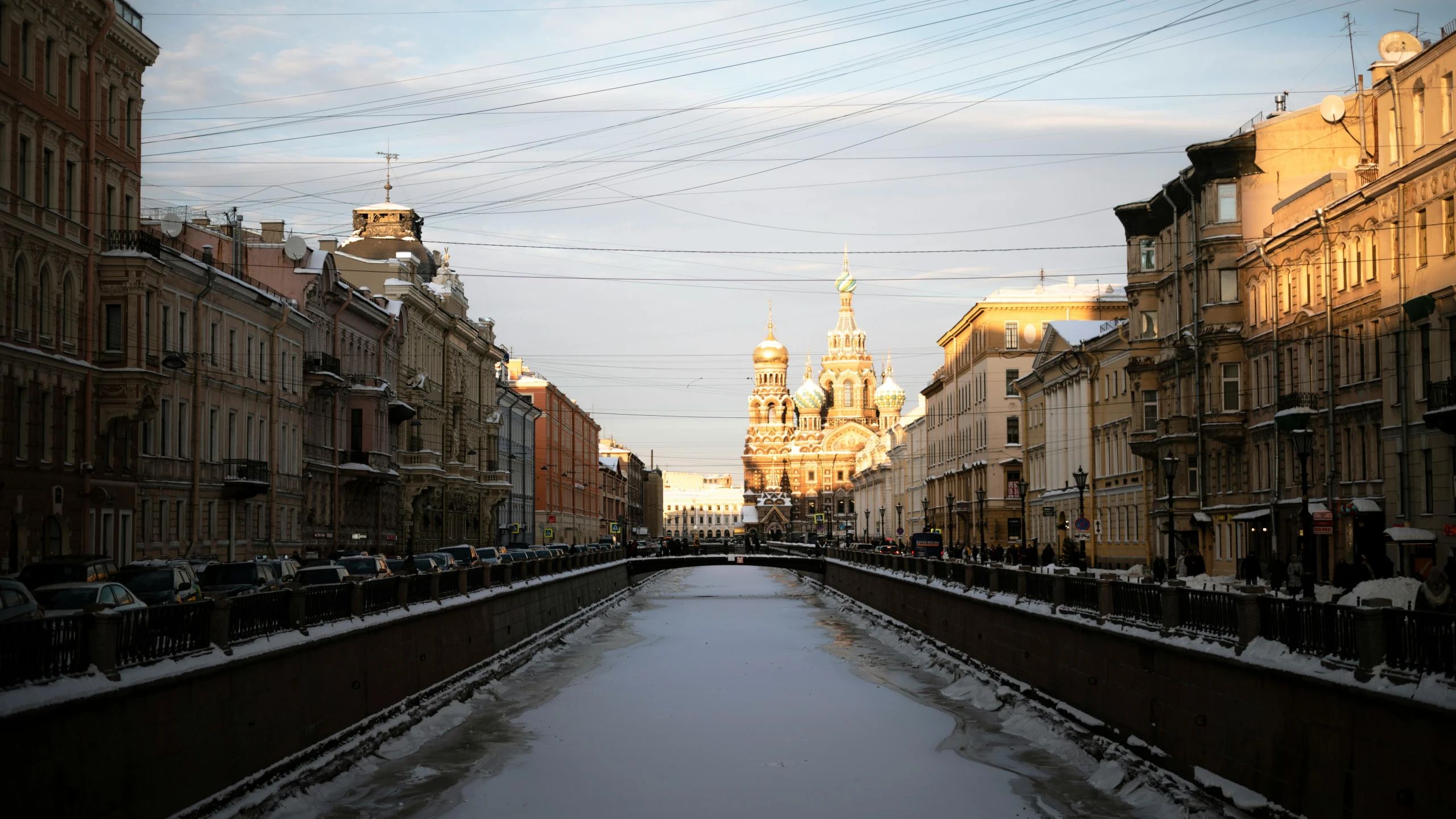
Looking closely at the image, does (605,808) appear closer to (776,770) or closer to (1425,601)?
(776,770)

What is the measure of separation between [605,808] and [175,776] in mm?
6927

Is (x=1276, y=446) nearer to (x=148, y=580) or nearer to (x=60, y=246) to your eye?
(x=148, y=580)

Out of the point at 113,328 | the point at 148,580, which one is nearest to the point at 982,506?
→ the point at 113,328

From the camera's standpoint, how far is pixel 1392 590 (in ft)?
86.1

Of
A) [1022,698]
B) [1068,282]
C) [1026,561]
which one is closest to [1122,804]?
[1022,698]

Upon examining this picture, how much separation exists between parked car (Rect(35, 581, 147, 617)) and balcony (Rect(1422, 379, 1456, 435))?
28572mm

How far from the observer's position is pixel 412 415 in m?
72.4

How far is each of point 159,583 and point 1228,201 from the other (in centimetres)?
3947

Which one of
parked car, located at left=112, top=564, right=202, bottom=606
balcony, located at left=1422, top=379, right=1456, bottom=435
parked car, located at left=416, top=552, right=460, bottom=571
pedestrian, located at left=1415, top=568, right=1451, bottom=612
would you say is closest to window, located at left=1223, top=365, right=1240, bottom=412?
balcony, located at left=1422, top=379, right=1456, bottom=435

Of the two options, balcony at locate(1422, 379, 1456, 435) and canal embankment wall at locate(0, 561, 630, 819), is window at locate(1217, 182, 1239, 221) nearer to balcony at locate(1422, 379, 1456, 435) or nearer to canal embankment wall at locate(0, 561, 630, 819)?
balcony at locate(1422, 379, 1456, 435)

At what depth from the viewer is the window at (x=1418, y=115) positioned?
129ft

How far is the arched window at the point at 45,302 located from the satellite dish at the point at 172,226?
933 cm

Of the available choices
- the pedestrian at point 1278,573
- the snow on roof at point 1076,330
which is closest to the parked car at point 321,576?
the pedestrian at point 1278,573

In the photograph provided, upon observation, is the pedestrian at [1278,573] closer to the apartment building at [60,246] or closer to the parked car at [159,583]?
the parked car at [159,583]
